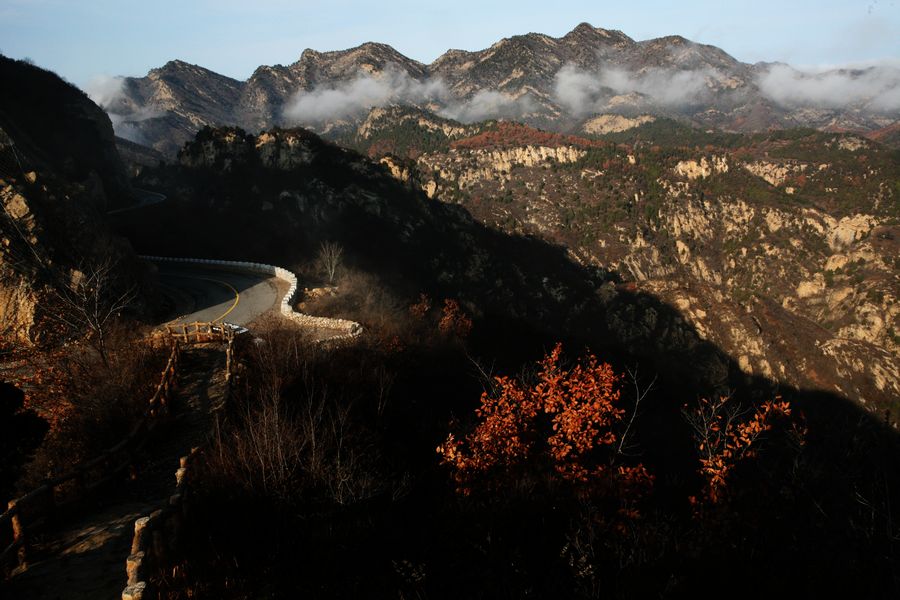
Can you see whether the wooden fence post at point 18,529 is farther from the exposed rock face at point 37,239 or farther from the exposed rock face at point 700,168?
the exposed rock face at point 700,168

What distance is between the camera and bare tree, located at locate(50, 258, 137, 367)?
884 inches

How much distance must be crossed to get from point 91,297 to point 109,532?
57.0 ft

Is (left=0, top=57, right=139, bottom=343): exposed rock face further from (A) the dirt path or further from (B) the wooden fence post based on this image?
(B) the wooden fence post

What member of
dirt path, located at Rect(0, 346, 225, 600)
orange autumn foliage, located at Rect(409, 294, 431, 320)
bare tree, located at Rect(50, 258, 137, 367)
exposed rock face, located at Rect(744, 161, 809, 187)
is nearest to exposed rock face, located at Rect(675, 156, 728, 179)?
exposed rock face, located at Rect(744, 161, 809, 187)

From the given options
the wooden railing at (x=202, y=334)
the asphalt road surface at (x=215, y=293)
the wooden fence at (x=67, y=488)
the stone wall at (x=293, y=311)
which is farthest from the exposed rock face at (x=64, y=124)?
the wooden fence at (x=67, y=488)

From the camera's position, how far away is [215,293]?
3912cm

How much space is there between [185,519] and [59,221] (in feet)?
85.9

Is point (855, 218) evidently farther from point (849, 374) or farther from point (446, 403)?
point (446, 403)

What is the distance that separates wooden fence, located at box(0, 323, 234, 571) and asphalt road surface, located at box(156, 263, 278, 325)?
559 inches

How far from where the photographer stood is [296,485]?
12.9 metres

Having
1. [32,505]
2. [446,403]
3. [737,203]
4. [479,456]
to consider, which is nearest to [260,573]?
[32,505]

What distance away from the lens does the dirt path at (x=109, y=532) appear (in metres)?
9.23

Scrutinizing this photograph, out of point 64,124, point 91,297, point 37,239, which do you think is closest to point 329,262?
point 37,239

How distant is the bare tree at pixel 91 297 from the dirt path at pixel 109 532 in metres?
6.31
